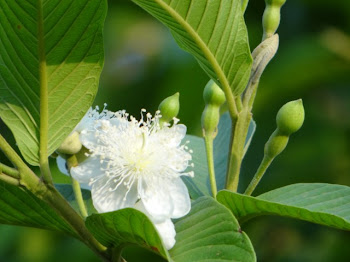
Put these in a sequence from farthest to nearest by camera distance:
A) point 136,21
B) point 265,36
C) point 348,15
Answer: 1. point 136,21
2. point 348,15
3. point 265,36

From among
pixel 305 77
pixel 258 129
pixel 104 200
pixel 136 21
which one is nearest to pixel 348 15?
pixel 305 77

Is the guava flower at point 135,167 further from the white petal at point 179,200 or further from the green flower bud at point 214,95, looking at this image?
the green flower bud at point 214,95

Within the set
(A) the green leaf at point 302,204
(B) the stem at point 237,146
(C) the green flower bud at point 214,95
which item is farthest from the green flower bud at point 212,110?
(A) the green leaf at point 302,204

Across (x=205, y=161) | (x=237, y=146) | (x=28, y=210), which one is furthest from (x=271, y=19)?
(x=28, y=210)

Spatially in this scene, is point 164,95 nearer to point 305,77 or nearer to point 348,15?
point 305,77

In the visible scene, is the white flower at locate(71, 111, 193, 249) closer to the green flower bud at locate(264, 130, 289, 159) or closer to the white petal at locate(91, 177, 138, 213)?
the white petal at locate(91, 177, 138, 213)

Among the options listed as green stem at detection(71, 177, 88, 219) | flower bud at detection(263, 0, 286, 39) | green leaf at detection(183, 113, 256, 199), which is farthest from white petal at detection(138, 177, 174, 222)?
flower bud at detection(263, 0, 286, 39)
